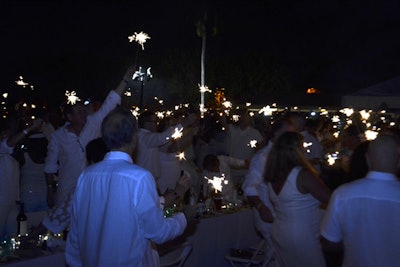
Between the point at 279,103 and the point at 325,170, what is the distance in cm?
1370

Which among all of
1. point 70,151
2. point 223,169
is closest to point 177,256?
point 70,151

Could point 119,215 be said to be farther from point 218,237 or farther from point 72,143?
point 218,237

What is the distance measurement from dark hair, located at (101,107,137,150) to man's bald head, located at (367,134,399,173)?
1581 mm

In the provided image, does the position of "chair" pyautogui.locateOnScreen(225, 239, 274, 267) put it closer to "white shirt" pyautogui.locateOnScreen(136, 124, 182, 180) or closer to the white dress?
the white dress

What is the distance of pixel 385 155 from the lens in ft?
11.7

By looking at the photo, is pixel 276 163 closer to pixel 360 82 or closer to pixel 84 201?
pixel 84 201

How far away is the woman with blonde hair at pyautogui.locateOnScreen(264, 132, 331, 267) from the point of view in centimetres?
474

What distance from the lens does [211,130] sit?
11.6 metres

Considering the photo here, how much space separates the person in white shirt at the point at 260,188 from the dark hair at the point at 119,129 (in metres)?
2.58

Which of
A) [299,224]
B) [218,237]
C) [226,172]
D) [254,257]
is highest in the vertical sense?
[226,172]

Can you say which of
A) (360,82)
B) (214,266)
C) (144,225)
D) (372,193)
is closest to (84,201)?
(144,225)

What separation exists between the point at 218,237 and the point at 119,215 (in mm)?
3463

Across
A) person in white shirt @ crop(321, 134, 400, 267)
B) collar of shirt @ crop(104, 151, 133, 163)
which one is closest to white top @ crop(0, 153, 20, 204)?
collar of shirt @ crop(104, 151, 133, 163)

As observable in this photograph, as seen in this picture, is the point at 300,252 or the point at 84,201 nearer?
the point at 84,201
